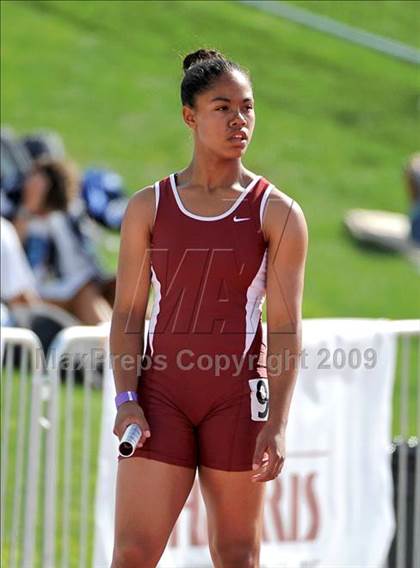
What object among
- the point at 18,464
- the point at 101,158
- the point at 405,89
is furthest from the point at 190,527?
the point at 405,89

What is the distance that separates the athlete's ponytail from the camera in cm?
414

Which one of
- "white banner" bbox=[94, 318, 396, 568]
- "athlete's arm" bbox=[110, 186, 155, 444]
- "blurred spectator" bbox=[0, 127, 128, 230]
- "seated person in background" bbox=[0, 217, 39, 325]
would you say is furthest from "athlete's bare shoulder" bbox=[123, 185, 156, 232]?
"blurred spectator" bbox=[0, 127, 128, 230]

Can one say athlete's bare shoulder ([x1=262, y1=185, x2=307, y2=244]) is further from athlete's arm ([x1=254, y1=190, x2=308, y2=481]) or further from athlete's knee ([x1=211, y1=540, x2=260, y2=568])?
athlete's knee ([x1=211, y1=540, x2=260, y2=568])

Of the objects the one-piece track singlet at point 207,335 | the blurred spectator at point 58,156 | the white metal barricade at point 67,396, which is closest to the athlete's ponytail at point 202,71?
the one-piece track singlet at point 207,335

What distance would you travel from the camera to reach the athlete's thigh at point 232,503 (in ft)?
13.6

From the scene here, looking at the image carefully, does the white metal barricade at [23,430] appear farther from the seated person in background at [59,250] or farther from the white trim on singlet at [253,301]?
the seated person in background at [59,250]

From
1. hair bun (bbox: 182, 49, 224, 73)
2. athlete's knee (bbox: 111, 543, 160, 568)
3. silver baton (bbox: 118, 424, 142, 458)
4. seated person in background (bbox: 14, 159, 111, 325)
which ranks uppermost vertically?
seated person in background (bbox: 14, 159, 111, 325)

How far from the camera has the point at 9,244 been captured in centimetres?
767

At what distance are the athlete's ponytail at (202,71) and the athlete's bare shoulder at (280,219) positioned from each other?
1.30 feet

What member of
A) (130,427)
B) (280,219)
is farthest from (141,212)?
(130,427)

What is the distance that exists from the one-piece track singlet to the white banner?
146cm

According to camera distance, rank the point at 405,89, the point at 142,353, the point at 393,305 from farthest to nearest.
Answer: the point at 405,89 → the point at 393,305 → the point at 142,353

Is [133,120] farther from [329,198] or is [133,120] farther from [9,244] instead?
[9,244]

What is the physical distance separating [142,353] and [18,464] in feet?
5.10
